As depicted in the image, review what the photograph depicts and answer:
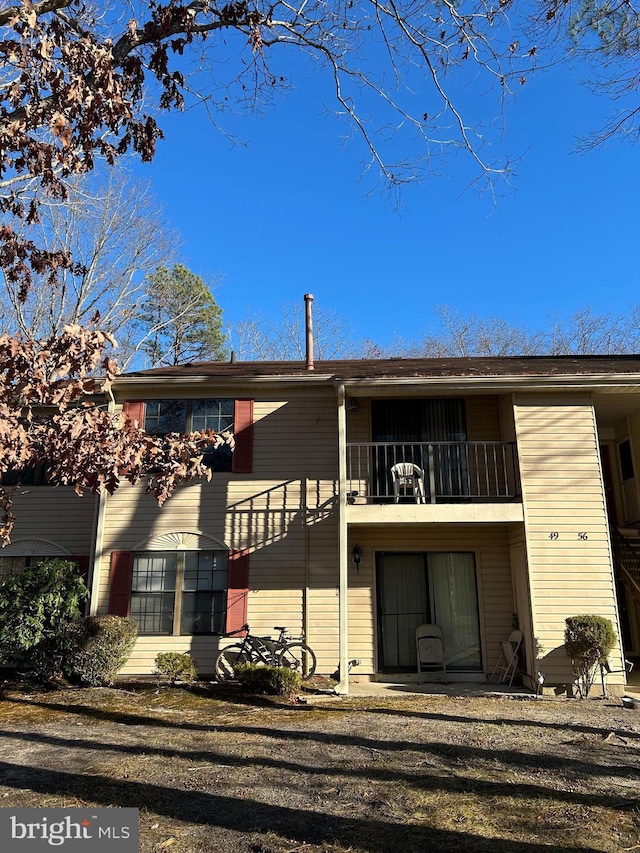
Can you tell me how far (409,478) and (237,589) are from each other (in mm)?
3535

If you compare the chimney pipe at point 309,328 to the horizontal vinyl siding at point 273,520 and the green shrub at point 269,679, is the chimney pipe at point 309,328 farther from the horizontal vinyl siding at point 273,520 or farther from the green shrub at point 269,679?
the green shrub at point 269,679

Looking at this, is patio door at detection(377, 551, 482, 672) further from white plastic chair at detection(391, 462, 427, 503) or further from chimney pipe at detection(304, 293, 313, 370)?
chimney pipe at detection(304, 293, 313, 370)

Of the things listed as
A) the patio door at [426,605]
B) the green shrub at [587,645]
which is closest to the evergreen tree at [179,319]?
the patio door at [426,605]

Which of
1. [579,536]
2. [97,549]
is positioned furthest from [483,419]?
[97,549]

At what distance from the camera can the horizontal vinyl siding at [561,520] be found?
30.6ft

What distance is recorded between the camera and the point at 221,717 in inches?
298

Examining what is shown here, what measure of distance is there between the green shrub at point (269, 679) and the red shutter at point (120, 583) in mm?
2497

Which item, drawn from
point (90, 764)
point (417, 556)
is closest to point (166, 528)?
point (417, 556)

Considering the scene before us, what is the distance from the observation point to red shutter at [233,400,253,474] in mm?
10766

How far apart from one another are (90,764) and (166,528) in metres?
5.29

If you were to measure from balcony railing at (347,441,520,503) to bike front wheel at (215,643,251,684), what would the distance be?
10.4 feet

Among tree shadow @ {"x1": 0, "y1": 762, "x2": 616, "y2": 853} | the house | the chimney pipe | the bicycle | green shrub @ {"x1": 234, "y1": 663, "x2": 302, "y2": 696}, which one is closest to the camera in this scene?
tree shadow @ {"x1": 0, "y1": 762, "x2": 616, "y2": 853}

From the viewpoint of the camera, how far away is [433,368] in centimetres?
1147

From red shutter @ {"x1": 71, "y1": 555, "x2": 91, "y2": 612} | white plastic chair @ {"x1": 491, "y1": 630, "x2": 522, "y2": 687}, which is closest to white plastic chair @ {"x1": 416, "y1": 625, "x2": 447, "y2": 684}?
white plastic chair @ {"x1": 491, "y1": 630, "x2": 522, "y2": 687}
